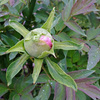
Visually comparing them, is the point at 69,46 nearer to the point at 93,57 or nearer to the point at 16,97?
the point at 93,57

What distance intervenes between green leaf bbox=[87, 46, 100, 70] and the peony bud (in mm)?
219

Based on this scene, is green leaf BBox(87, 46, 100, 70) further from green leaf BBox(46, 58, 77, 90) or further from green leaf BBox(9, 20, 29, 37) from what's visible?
green leaf BBox(9, 20, 29, 37)

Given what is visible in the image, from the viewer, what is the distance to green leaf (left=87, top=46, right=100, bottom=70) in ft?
2.16

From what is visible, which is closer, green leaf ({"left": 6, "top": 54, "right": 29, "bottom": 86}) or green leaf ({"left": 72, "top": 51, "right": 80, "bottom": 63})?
green leaf ({"left": 6, "top": 54, "right": 29, "bottom": 86})

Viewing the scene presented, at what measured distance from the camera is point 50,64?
0.59 meters

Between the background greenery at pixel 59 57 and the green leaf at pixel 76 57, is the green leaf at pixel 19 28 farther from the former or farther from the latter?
the green leaf at pixel 76 57

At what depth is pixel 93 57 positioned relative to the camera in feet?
2.27

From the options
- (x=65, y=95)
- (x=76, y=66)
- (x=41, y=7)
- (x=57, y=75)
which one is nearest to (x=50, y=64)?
(x=57, y=75)

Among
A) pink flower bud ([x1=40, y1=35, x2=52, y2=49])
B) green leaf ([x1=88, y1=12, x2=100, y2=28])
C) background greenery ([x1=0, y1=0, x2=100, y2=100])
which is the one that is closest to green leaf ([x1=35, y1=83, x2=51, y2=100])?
background greenery ([x1=0, y1=0, x2=100, y2=100])

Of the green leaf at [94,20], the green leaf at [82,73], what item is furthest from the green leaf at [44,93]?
the green leaf at [94,20]

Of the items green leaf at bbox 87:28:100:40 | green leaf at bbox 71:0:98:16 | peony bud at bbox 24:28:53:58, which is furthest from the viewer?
green leaf at bbox 87:28:100:40

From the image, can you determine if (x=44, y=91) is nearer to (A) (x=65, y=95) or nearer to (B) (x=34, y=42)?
(A) (x=65, y=95)

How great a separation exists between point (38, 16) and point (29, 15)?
0.19ft

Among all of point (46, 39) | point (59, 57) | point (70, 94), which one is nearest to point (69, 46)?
point (46, 39)
